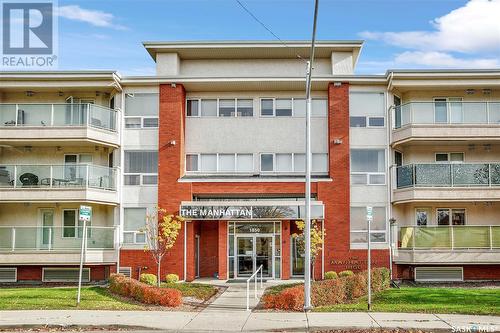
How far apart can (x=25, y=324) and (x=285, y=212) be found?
47.1 ft

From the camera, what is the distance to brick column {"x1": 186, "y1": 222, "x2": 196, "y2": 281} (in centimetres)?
2822

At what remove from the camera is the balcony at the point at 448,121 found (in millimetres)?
27689

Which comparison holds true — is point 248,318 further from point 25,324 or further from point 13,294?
point 13,294

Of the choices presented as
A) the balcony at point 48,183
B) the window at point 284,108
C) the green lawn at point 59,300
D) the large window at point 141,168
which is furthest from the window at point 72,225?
the window at point 284,108

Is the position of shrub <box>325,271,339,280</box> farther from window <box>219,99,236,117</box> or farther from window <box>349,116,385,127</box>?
window <box>219,99,236,117</box>

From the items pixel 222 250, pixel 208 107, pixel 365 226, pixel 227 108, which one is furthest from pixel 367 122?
pixel 222 250

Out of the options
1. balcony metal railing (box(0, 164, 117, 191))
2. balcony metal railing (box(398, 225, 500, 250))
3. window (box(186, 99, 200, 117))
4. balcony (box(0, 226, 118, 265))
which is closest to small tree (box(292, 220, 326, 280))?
balcony metal railing (box(398, 225, 500, 250))

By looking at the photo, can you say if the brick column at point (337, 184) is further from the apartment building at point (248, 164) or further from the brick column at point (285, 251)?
the brick column at point (285, 251)

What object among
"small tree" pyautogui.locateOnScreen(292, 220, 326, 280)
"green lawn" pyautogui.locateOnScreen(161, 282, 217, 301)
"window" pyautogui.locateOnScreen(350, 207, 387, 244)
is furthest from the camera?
"window" pyautogui.locateOnScreen(350, 207, 387, 244)

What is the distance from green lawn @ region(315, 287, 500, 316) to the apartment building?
5.33 m

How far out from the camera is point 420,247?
1067 inches

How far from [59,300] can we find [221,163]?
12.1 metres

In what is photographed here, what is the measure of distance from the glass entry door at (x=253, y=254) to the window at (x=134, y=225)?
4674 millimetres

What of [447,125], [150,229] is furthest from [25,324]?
[447,125]
